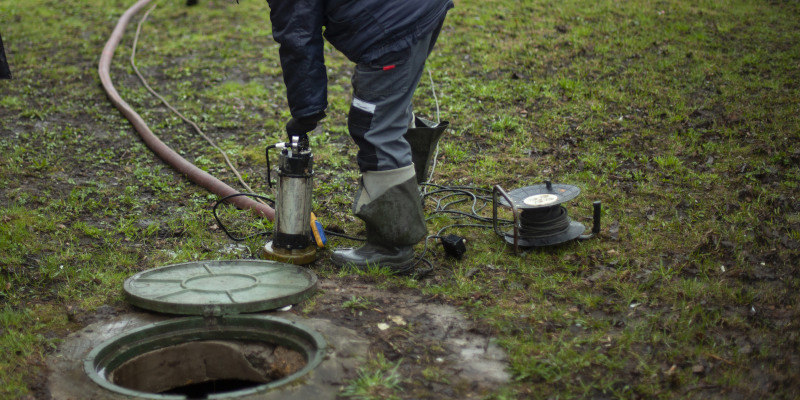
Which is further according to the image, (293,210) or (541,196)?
(541,196)

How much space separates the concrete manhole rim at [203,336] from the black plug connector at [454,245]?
1153mm

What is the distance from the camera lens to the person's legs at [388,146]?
3.46 metres

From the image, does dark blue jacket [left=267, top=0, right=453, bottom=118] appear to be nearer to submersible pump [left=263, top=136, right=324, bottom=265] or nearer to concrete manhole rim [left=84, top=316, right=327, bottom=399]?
submersible pump [left=263, top=136, right=324, bottom=265]

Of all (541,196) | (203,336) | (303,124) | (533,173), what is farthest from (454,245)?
(533,173)

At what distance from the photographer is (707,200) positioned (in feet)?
14.8

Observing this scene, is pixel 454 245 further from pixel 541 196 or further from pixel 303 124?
pixel 303 124

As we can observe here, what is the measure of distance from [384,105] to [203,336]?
1.40 metres

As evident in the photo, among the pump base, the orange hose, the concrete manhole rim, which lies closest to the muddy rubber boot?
the pump base

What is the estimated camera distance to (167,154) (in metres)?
5.49

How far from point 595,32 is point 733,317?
5544 mm

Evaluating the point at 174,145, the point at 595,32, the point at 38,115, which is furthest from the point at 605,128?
the point at 38,115

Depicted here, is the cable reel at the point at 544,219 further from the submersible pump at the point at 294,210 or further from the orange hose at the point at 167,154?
the orange hose at the point at 167,154

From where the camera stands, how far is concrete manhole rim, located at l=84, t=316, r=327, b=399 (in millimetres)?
2963

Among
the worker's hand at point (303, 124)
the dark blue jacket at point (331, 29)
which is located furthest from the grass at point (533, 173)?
the dark blue jacket at point (331, 29)
